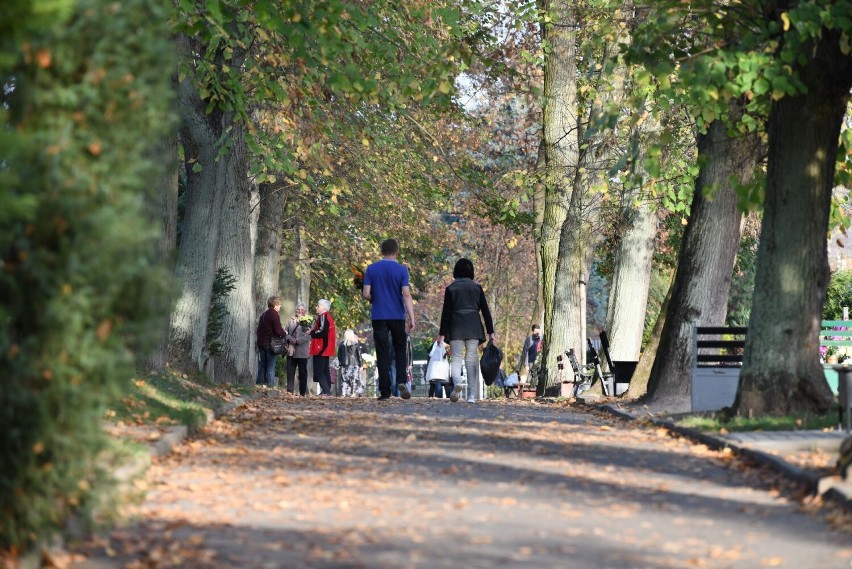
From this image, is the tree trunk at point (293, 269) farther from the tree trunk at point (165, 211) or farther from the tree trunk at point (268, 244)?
the tree trunk at point (165, 211)

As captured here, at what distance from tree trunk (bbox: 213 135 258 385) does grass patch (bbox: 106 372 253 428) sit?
3.93 metres

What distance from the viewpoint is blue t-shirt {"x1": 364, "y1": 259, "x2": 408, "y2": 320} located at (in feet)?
71.3

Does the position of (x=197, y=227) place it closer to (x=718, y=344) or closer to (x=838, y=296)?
(x=718, y=344)

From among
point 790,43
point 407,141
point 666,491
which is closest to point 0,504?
point 666,491

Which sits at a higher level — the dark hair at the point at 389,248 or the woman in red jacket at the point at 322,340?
the dark hair at the point at 389,248

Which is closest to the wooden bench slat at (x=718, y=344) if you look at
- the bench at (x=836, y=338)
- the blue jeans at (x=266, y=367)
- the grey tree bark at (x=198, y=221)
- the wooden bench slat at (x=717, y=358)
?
the wooden bench slat at (x=717, y=358)

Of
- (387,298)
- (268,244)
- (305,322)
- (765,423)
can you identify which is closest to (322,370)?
(305,322)

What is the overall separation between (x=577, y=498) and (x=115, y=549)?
3.31 metres

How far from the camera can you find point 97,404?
7230 millimetres

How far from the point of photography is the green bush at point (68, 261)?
6.80 metres

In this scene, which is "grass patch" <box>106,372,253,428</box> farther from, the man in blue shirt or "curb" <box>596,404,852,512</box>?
"curb" <box>596,404,852,512</box>

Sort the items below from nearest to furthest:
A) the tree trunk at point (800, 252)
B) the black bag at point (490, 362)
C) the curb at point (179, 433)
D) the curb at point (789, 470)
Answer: the curb at point (789, 470)
the curb at point (179, 433)
the tree trunk at point (800, 252)
the black bag at point (490, 362)

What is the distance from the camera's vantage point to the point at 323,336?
2972cm

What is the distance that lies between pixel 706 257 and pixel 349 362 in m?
24.1
